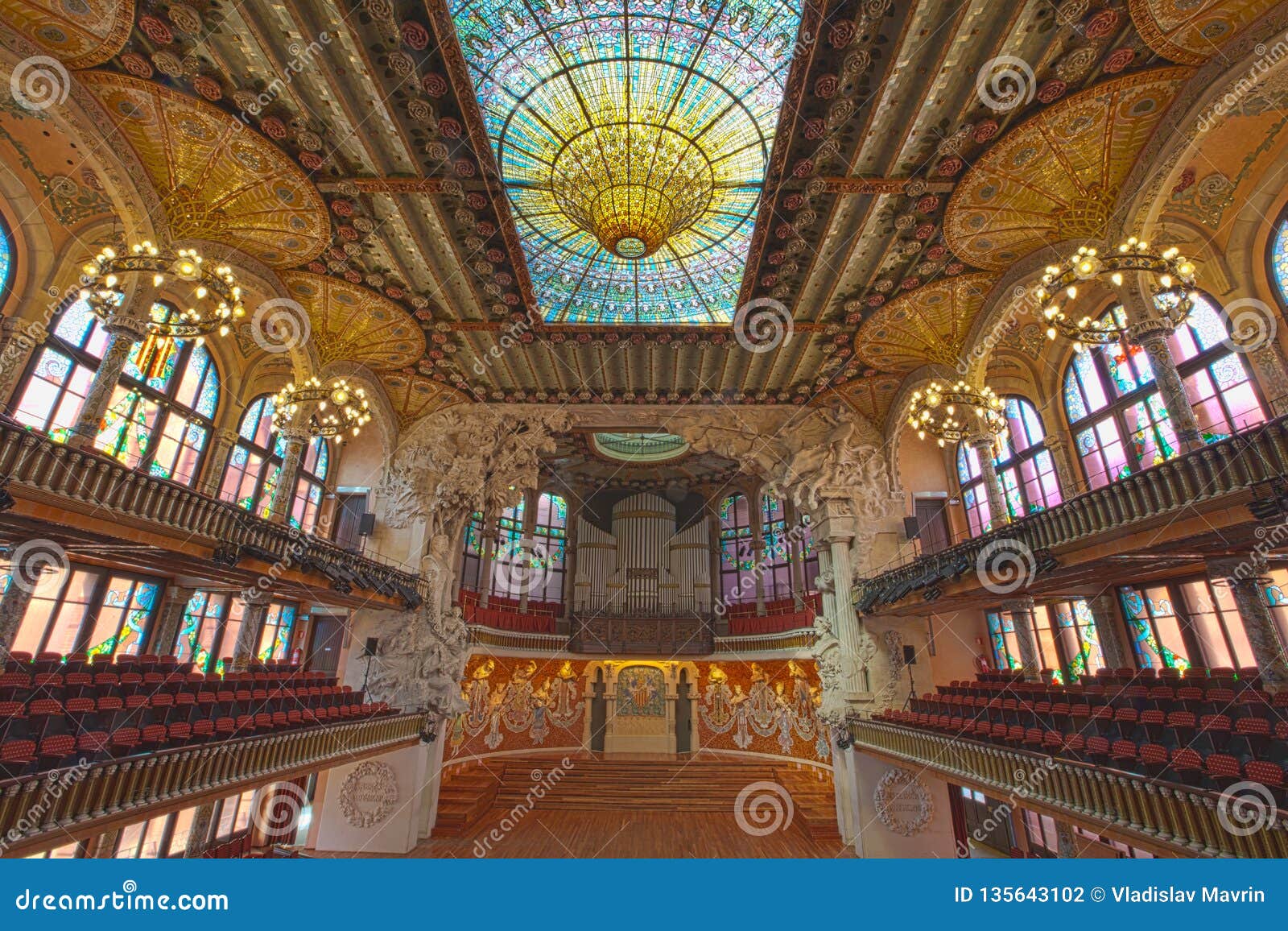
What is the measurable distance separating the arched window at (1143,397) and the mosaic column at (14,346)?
61.7 ft

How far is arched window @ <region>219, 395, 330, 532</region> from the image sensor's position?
1516cm

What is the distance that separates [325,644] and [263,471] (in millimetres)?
5432

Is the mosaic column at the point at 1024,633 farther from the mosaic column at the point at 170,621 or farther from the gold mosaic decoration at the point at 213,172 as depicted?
the mosaic column at the point at 170,621

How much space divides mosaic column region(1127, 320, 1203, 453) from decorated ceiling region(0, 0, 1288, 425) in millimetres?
2313

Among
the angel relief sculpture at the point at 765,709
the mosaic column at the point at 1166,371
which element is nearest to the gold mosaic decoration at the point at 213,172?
the mosaic column at the point at 1166,371

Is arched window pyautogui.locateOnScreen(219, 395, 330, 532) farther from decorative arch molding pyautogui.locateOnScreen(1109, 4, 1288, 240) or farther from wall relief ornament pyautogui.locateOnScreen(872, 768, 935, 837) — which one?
decorative arch molding pyautogui.locateOnScreen(1109, 4, 1288, 240)

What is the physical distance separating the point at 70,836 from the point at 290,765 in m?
4.01

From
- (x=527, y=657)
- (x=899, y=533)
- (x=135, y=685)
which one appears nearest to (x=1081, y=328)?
(x=899, y=533)

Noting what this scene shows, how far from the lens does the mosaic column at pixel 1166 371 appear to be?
27.1ft

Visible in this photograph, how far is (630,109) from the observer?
9.52 meters

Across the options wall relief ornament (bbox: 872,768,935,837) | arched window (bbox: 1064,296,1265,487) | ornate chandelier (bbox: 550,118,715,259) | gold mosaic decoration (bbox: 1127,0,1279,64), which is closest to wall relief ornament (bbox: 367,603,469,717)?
wall relief ornament (bbox: 872,768,935,837)

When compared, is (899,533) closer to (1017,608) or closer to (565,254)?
(1017,608)

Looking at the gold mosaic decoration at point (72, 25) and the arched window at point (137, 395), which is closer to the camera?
the gold mosaic decoration at point (72, 25)

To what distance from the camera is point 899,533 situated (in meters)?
17.0
